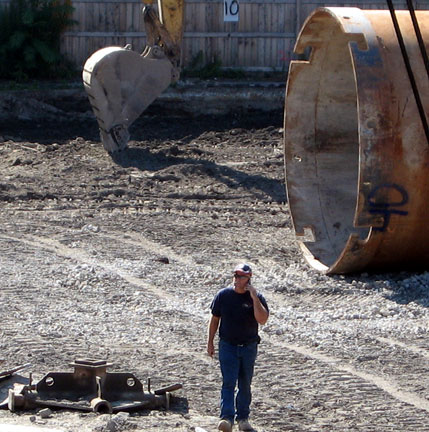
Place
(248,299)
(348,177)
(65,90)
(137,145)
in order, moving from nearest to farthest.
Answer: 1. (248,299)
2. (348,177)
3. (137,145)
4. (65,90)

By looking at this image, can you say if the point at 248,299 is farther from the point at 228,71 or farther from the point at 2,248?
the point at 228,71

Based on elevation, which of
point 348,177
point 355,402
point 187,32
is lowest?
point 355,402

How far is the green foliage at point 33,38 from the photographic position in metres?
23.8

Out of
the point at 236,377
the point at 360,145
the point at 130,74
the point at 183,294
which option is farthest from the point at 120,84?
the point at 236,377

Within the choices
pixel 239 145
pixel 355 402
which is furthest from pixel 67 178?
pixel 355 402

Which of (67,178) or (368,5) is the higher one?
(368,5)

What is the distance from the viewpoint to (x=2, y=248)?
12.2m

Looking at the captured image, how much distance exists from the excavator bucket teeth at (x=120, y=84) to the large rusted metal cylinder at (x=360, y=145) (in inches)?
222

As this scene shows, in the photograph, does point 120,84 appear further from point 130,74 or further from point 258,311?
point 258,311

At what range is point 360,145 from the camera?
1034cm

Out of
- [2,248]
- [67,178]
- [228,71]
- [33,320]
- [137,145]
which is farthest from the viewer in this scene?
[228,71]

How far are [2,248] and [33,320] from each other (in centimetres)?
298

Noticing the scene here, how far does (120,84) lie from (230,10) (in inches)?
244

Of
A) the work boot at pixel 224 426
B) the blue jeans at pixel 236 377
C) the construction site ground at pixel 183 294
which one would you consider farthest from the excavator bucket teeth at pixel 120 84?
the work boot at pixel 224 426
